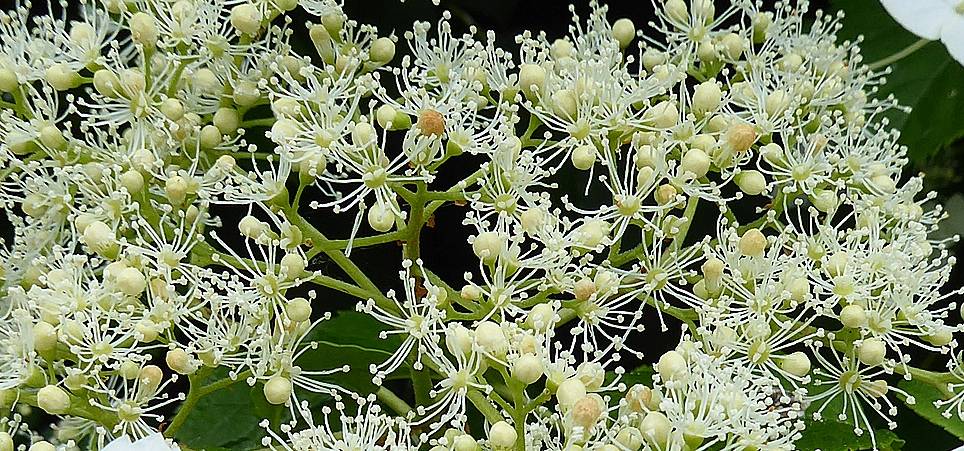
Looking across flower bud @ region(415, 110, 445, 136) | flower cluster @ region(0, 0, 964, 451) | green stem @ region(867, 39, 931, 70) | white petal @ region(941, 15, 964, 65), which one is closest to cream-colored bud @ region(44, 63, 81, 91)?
flower cluster @ region(0, 0, 964, 451)

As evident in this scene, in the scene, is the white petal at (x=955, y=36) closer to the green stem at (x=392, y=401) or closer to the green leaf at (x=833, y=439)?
the green leaf at (x=833, y=439)

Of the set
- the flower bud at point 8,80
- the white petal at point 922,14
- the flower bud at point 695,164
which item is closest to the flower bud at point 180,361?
the flower bud at point 8,80

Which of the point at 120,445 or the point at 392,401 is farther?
the point at 392,401

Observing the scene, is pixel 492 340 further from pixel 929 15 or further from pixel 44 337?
pixel 929 15

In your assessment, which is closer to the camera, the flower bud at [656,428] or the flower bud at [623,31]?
the flower bud at [656,428]

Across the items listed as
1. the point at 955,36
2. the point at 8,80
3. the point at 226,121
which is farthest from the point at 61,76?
the point at 955,36

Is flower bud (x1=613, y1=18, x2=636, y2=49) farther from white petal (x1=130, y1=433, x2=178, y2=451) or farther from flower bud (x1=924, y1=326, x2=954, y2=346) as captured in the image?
white petal (x1=130, y1=433, x2=178, y2=451)

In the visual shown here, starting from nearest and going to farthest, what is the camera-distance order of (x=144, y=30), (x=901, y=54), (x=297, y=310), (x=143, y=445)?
(x=143, y=445) → (x=297, y=310) → (x=144, y=30) → (x=901, y=54)
